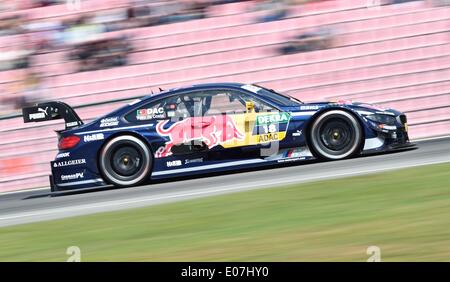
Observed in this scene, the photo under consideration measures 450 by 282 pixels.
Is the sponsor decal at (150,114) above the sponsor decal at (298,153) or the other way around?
above

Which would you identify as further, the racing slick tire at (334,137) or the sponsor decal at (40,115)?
the sponsor decal at (40,115)

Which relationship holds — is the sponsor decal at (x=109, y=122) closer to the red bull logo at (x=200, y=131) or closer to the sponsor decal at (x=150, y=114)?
the sponsor decal at (x=150, y=114)

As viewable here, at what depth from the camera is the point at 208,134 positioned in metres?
11.1

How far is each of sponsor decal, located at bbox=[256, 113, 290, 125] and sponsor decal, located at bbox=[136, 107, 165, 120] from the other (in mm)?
1370

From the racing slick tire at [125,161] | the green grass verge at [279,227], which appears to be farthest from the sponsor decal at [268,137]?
the green grass verge at [279,227]

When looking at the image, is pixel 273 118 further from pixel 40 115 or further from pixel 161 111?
pixel 40 115

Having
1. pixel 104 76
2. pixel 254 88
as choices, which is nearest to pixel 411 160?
pixel 254 88

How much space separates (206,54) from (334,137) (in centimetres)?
508

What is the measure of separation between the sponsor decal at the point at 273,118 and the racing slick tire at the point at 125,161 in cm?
159

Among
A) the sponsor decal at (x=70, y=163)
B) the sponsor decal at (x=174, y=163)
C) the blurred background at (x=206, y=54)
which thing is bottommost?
the sponsor decal at (x=174, y=163)

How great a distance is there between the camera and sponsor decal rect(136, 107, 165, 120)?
1134 cm

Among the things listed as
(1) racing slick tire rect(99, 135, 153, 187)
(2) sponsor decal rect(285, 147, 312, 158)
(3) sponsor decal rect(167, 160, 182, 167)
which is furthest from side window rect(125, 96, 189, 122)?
(2) sponsor decal rect(285, 147, 312, 158)

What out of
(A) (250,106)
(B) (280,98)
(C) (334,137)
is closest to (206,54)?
(B) (280,98)

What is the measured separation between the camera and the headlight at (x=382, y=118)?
10789mm
